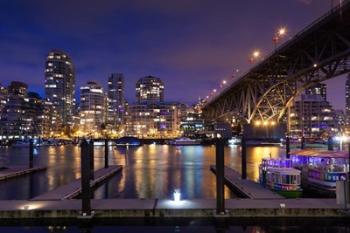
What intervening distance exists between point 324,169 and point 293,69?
167 feet

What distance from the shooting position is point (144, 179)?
43719 mm

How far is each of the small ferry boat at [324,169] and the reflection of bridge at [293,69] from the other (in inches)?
934

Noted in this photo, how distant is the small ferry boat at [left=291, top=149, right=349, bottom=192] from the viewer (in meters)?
29.4

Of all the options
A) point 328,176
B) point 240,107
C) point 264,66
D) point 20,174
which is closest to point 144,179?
point 20,174

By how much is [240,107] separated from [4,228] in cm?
11251

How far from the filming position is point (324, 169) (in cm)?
3030

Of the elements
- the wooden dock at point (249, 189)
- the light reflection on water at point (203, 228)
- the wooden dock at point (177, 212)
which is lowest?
the light reflection on water at point (203, 228)

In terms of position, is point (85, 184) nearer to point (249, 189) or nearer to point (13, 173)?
point (249, 189)

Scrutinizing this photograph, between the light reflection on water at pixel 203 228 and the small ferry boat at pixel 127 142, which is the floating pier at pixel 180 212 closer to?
the light reflection on water at pixel 203 228

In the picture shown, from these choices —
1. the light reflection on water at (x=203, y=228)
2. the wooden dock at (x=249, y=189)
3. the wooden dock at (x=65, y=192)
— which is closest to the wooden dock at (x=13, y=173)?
the wooden dock at (x=65, y=192)

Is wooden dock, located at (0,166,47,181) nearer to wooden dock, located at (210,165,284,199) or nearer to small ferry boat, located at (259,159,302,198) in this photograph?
wooden dock, located at (210,165,284,199)

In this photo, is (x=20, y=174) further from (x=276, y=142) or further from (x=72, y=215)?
(x=276, y=142)

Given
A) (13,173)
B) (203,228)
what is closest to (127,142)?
(13,173)

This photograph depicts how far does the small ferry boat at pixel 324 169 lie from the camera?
29.4 meters
